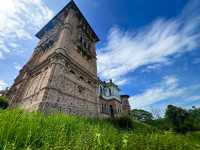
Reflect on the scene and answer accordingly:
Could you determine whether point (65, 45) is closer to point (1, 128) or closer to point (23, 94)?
point (23, 94)

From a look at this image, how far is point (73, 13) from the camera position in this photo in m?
18.5

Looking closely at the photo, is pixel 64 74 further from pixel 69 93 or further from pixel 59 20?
pixel 59 20

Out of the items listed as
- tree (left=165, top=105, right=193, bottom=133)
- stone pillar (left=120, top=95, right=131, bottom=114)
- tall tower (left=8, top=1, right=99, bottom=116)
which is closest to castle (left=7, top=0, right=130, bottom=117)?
tall tower (left=8, top=1, right=99, bottom=116)

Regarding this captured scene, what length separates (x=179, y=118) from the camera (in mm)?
30297

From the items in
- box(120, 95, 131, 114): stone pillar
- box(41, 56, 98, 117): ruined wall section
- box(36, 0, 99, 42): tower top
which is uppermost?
box(36, 0, 99, 42): tower top

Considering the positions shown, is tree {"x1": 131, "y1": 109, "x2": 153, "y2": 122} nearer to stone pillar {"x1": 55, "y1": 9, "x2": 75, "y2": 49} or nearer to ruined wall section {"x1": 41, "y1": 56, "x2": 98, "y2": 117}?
ruined wall section {"x1": 41, "y1": 56, "x2": 98, "y2": 117}

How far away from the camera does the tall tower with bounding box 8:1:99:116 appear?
1111cm

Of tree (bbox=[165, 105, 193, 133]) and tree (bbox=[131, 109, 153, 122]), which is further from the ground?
tree (bbox=[131, 109, 153, 122])

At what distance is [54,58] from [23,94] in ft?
21.6

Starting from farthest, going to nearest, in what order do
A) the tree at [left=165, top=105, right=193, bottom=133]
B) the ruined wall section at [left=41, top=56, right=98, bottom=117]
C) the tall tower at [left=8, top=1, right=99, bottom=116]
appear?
1. the tree at [left=165, top=105, right=193, bottom=133]
2. the tall tower at [left=8, top=1, right=99, bottom=116]
3. the ruined wall section at [left=41, top=56, right=98, bottom=117]

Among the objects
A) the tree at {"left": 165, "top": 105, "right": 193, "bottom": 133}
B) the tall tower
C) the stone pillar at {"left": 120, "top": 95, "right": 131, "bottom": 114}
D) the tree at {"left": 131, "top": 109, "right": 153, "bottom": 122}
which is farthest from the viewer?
the tree at {"left": 131, "top": 109, "right": 153, "bottom": 122}

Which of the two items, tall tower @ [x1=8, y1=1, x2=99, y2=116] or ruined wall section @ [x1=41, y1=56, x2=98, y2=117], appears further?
tall tower @ [x1=8, y1=1, x2=99, y2=116]

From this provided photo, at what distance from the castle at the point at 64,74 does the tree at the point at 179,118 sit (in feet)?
79.8

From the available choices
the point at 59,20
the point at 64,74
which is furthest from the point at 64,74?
the point at 59,20
